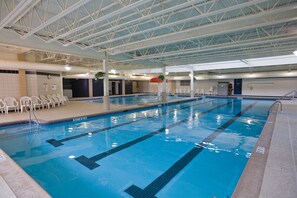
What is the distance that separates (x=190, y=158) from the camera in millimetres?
3623

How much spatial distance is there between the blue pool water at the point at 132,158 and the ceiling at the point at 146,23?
312 cm

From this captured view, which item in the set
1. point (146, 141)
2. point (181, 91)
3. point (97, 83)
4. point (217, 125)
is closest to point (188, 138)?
point (146, 141)

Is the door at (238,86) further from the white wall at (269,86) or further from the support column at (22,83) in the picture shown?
the support column at (22,83)


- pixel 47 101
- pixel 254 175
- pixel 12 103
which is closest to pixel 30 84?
pixel 47 101

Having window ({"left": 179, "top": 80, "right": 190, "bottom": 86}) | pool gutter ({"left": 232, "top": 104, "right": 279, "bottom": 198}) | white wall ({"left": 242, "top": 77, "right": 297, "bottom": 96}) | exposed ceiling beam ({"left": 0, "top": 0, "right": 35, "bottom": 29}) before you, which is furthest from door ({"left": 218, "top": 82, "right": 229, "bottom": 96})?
exposed ceiling beam ({"left": 0, "top": 0, "right": 35, "bottom": 29})

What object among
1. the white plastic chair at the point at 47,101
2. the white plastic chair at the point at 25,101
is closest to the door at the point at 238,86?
the white plastic chair at the point at 47,101

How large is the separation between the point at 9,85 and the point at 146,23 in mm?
7775

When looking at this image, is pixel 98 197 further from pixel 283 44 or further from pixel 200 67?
pixel 200 67

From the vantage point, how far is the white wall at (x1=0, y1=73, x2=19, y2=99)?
27.2 ft

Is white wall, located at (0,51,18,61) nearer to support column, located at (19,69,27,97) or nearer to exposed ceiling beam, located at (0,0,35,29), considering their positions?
support column, located at (19,69,27,97)

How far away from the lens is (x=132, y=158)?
363 cm

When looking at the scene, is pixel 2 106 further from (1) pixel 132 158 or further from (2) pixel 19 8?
(1) pixel 132 158

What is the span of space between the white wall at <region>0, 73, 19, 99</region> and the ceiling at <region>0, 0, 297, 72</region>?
3.17m

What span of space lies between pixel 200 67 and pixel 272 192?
13.9m
